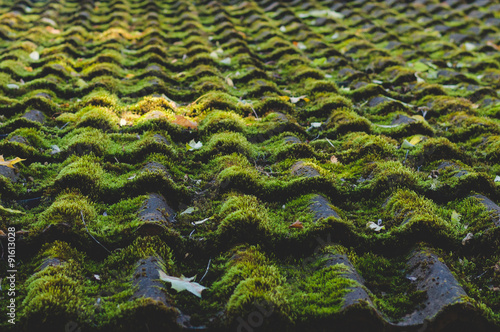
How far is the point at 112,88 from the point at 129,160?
3.88 feet

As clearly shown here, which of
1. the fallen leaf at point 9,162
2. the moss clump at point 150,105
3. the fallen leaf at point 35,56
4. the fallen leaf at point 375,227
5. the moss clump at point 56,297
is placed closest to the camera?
the moss clump at point 56,297

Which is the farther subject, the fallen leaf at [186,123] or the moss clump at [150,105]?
the moss clump at [150,105]

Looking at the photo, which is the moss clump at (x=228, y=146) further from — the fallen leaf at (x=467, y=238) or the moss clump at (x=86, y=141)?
the fallen leaf at (x=467, y=238)

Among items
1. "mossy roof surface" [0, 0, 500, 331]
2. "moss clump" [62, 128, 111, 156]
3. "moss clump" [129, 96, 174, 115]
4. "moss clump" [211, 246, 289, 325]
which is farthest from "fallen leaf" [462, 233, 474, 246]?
"moss clump" [129, 96, 174, 115]

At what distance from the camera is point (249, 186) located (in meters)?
1.97

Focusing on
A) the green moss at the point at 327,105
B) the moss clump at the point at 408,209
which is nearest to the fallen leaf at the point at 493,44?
the green moss at the point at 327,105

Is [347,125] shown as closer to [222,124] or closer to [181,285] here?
[222,124]

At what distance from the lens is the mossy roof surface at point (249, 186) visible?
1327 millimetres

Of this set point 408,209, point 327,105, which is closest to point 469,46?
point 327,105

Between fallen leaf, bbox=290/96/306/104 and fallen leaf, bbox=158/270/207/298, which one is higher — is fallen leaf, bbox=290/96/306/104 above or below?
below

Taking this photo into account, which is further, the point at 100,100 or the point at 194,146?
the point at 100,100

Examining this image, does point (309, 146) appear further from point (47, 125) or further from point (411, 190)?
point (47, 125)

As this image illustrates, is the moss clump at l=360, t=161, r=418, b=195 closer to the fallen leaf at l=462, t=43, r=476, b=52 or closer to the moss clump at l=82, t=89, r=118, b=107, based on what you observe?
the moss clump at l=82, t=89, r=118, b=107

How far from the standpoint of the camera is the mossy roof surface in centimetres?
133
